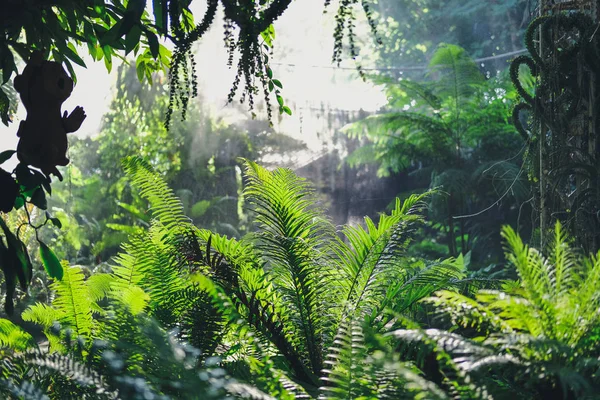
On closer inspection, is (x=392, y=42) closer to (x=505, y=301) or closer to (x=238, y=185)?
(x=238, y=185)

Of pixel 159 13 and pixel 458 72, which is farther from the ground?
pixel 159 13

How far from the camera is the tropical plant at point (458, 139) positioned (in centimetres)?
816

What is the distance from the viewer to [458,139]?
8.32m

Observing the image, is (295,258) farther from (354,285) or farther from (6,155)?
(6,155)

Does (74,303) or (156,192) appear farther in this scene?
(156,192)

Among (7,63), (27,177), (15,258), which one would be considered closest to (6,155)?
(27,177)

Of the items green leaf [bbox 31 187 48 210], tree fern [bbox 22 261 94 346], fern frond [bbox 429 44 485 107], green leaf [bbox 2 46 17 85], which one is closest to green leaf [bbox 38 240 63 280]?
green leaf [bbox 31 187 48 210]

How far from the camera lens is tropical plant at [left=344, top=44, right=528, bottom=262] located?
26.8ft

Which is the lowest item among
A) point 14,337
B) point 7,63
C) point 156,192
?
point 14,337

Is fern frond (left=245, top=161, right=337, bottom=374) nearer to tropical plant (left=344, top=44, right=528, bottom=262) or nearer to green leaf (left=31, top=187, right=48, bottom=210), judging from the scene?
green leaf (left=31, top=187, right=48, bottom=210)

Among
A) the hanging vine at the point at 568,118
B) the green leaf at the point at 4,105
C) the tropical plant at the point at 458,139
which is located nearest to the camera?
the green leaf at the point at 4,105

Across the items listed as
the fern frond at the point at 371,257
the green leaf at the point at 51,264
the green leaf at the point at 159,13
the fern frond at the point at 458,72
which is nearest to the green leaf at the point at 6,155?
the green leaf at the point at 51,264

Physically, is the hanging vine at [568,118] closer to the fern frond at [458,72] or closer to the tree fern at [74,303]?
the tree fern at [74,303]

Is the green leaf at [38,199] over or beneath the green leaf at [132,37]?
beneath
